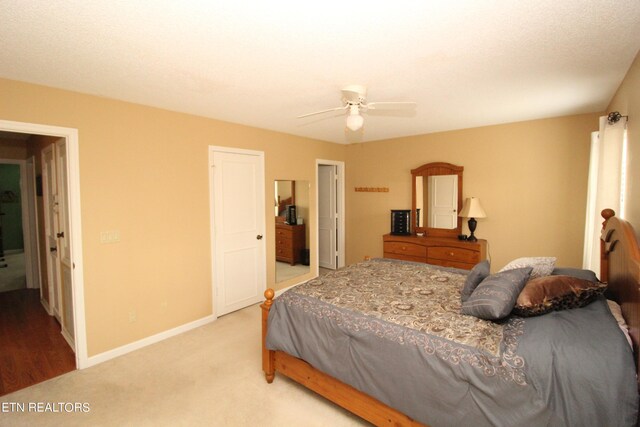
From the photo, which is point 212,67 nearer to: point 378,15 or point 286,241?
point 378,15

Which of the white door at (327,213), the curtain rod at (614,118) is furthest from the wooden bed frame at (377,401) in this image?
the white door at (327,213)

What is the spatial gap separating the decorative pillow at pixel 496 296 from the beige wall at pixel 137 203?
2.92m

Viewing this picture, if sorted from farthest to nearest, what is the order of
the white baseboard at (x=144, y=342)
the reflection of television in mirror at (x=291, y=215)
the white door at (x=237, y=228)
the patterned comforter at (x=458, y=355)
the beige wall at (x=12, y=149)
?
the reflection of television in mirror at (x=291, y=215) < the beige wall at (x=12, y=149) < the white door at (x=237, y=228) < the white baseboard at (x=144, y=342) < the patterned comforter at (x=458, y=355)

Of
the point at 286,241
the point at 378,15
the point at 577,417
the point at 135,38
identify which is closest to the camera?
the point at 577,417

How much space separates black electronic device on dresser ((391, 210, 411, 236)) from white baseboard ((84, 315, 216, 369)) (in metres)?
2.93

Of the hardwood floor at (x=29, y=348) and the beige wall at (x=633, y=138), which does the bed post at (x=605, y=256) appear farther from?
the hardwood floor at (x=29, y=348)

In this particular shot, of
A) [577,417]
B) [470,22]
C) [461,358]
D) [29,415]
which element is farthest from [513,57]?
[29,415]

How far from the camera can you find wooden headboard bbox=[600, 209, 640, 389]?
139 cm

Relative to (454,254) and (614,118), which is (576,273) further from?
(454,254)

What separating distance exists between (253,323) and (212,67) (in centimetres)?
278

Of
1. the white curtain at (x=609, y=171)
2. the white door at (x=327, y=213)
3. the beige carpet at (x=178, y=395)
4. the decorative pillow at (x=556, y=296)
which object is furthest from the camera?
the white door at (x=327, y=213)

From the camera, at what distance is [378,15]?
1.55 meters

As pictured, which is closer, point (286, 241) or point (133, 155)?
point (133, 155)

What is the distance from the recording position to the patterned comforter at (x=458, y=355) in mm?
1382
